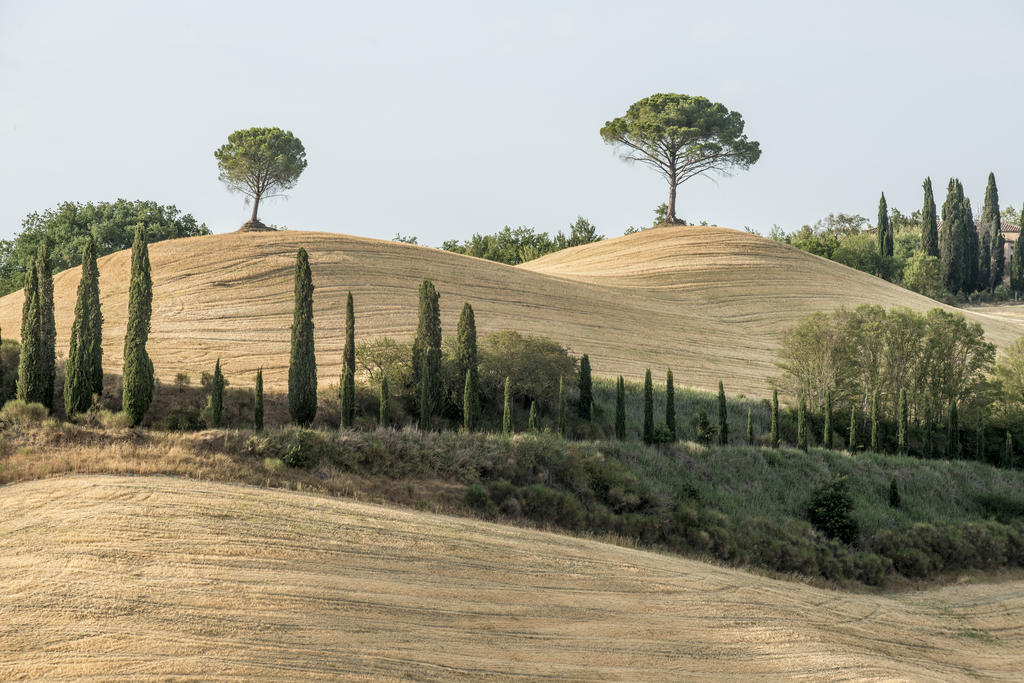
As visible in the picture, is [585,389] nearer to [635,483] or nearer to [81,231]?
[635,483]

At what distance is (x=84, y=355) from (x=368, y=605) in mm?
19490

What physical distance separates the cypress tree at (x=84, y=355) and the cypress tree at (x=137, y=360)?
1.14m

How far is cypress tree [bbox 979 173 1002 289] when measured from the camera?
11069 cm

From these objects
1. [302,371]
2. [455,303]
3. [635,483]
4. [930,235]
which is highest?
[930,235]

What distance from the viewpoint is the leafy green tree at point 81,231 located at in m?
84.5

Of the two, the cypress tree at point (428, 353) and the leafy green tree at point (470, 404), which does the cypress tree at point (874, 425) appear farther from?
the cypress tree at point (428, 353)

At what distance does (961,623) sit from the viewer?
1084 inches

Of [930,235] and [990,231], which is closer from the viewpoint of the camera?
[930,235]

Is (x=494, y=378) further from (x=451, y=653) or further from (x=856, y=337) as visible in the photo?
(x=451, y=653)

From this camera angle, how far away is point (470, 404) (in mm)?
39250

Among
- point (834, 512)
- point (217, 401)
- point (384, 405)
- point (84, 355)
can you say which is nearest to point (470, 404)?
point (384, 405)

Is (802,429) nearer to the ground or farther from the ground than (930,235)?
nearer to the ground

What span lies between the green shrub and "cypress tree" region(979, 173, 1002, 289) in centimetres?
8204

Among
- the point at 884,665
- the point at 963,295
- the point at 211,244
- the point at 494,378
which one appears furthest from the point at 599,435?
the point at 963,295
